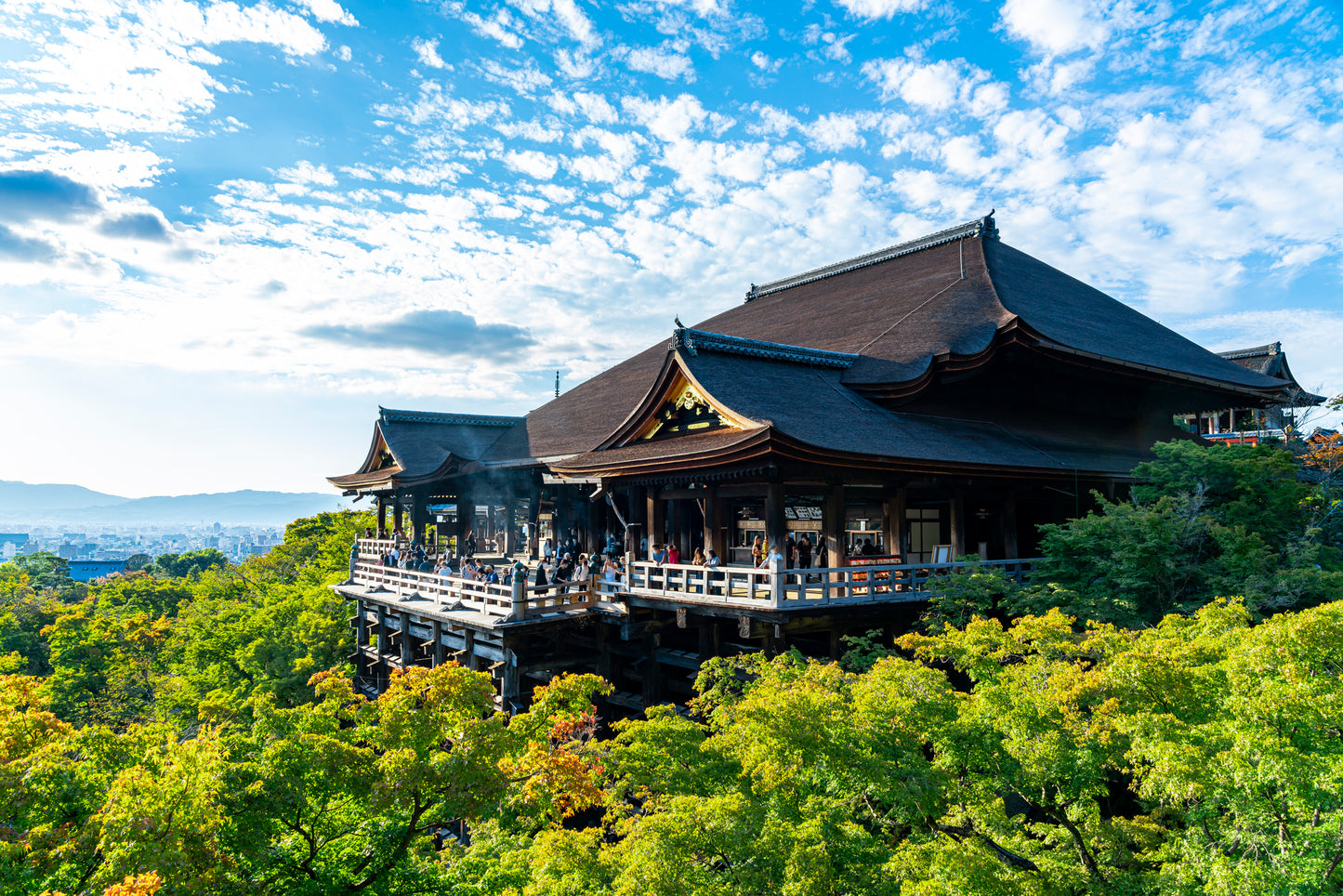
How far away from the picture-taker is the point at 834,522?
15500 millimetres

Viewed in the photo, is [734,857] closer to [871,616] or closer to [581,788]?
[581,788]

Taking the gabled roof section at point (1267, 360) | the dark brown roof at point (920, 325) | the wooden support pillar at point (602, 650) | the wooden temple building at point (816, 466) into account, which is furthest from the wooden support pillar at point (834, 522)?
the gabled roof section at point (1267, 360)

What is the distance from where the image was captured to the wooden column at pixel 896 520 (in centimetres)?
1748

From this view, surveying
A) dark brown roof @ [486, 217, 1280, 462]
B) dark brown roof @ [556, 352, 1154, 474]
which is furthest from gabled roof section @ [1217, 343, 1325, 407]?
dark brown roof @ [556, 352, 1154, 474]

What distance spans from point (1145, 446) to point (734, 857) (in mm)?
24770

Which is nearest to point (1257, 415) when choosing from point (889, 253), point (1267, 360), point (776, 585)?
point (1267, 360)

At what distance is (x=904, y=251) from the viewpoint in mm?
31391

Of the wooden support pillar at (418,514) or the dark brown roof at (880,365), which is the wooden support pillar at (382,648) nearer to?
the wooden support pillar at (418,514)

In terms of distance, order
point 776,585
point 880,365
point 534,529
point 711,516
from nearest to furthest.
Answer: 1. point 776,585
2. point 711,516
3. point 880,365
4. point 534,529

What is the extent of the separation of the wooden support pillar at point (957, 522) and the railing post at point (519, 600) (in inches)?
416

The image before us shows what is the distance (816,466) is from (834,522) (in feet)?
4.52

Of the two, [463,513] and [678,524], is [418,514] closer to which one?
[463,513]

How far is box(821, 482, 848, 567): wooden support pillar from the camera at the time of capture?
603 inches

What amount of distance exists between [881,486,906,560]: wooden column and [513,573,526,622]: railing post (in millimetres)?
8979
